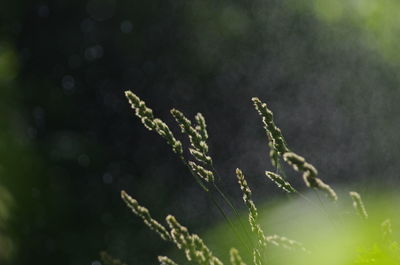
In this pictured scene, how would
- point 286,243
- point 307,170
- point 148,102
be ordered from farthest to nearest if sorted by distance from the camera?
point 148,102 → point 286,243 → point 307,170

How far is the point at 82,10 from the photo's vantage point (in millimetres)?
6379

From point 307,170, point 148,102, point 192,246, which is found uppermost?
point 148,102

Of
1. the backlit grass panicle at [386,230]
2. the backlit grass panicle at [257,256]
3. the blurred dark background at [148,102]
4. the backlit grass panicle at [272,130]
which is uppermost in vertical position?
the blurred dark background at [148,102]

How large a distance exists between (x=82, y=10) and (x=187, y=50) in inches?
59.8

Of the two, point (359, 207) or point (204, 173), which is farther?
point (204, 173)

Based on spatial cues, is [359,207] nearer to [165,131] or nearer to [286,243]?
[286,243]

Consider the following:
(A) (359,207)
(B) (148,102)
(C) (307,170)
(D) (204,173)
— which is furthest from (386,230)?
(B) (148,102)

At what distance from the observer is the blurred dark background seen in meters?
3.60

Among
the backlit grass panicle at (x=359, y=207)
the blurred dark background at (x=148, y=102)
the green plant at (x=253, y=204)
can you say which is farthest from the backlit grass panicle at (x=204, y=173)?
the blurred dark background at (x=148, y=102)

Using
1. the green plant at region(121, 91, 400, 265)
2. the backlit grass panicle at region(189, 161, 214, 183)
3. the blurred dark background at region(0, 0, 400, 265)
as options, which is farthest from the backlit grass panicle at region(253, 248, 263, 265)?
the blurred dark background at region(0, 0, 400, 265)

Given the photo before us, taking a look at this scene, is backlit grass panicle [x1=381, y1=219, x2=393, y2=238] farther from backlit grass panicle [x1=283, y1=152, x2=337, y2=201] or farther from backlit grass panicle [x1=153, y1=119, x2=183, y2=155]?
backlit grass panicle [x1=153, y1=119, x2=183, y2=155]

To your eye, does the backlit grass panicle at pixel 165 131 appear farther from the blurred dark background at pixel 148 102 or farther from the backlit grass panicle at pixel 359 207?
the blurred dark background at pixel 148 102

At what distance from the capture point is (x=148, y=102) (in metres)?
5.48

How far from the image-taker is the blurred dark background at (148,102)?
360cm
